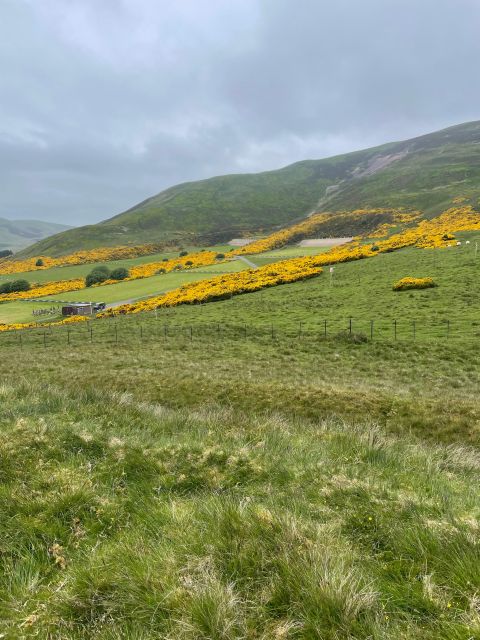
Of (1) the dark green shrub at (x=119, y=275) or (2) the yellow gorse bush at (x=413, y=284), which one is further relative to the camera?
(1) the dark green shrub at (x=119, y=275)

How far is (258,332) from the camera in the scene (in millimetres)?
32312

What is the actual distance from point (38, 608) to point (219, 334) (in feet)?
97.6

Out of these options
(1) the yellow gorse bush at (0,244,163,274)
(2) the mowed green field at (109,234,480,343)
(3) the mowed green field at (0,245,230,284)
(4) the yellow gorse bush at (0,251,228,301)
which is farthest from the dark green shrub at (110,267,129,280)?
(2) the mowed green field at (109,234,480,343)

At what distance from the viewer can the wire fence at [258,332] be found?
1063 inches

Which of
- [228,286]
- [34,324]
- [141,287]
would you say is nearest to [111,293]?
[141,287]

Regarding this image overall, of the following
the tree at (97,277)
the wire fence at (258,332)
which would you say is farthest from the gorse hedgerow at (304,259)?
the wire fence at (258,332)

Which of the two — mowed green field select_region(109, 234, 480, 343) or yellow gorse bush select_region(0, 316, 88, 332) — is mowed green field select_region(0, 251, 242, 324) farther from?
mowed green field select_region(109, 234, 480, 343)

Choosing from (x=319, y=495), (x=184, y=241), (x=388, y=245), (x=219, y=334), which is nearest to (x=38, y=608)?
(x=319, y=495)

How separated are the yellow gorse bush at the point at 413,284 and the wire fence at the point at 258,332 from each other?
10.9m

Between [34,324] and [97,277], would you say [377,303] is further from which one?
[97,277]

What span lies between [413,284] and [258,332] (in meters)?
19.5

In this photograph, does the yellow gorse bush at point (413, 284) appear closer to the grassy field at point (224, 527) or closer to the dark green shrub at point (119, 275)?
the grassy field at point (224, 527)

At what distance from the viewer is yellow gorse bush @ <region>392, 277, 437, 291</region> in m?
39.6

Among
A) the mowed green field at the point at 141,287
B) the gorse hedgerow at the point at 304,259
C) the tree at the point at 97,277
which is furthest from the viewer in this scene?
the tree at the point at 97,277
